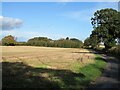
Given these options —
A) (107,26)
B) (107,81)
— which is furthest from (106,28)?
(107,81)

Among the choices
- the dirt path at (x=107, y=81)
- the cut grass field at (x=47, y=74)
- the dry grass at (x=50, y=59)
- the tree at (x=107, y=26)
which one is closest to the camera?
the cut grass field at (x=47, y=74)

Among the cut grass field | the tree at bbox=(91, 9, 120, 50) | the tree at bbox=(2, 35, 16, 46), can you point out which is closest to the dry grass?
the cut grass field

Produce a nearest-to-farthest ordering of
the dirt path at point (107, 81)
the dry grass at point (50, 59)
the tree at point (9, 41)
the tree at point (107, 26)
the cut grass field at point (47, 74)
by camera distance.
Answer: the cut grass field at point (47, 74), the dirt path at point (107, 81), the dry grass at point (50, 59), the tree at point (107, 26), the tree at point (9, 41)

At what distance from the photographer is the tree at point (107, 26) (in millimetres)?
82125

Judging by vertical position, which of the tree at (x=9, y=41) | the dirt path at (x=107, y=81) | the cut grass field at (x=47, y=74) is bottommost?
the dirt path at (x=107, y=81)

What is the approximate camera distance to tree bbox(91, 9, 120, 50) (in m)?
82.1

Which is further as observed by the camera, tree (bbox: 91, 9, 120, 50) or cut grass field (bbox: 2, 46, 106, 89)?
tree (bbox: 91, 9, 120, 50)

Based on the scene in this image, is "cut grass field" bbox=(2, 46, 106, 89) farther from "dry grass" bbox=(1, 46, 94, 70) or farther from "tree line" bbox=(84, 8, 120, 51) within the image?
"tree line" bbox=(84, 8, 120, 51)

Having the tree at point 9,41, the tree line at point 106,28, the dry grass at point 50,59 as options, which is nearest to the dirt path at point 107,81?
the dry grass at point 50,59

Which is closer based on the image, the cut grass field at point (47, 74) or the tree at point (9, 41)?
the cut grass field at point (47, 74)

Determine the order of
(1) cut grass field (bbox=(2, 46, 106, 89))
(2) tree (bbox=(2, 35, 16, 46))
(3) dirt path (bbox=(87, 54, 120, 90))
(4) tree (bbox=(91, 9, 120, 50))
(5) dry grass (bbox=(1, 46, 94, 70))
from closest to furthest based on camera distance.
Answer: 1. (1) cut grass field (bbox=(2, 46, 106, 89))
2. (3) dirt path (bbox=(87, 54, 120, 90))
3. (5) dry grass (bbox=(1, 46, 94, 70))
4. (4) tree (bbox=(91, 9, 120, 50))
5. (2) tree (bbox=(2, 35, 16, 46))

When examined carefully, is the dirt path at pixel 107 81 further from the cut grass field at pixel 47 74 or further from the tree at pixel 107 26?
Result: the tree at pixel 107 26

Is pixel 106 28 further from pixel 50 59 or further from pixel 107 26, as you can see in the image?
pixel 50 59

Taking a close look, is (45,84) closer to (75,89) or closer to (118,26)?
(75,89)
